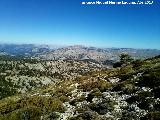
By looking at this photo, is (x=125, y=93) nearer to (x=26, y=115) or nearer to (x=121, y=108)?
(x=121, y=108)

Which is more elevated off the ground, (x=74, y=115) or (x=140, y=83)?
(x=140, y=83)

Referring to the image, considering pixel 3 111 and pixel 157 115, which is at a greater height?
pixel 157 115

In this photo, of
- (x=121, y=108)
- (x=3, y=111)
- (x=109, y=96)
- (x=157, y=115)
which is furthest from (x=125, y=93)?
(x=3, y=111)

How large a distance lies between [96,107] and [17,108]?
10.4 metres

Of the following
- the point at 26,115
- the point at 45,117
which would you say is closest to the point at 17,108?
the point at 26,115

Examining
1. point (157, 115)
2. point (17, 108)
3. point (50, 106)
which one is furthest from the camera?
point (17, 108)

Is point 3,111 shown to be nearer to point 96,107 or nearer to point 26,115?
point 26,115

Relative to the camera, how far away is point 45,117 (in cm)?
2769

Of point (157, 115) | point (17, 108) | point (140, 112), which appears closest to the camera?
point (157, 115)

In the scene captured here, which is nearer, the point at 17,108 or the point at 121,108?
the point at 121,108

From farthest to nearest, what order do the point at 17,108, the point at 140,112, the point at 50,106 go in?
the point at 17,108 < the point at 50,106 < the point at 140,112

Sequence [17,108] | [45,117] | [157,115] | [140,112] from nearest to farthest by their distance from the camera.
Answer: [157,115]
[140,112]
[45,117]
[17,108]

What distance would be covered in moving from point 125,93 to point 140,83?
342cm

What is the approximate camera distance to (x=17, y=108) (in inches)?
1294
